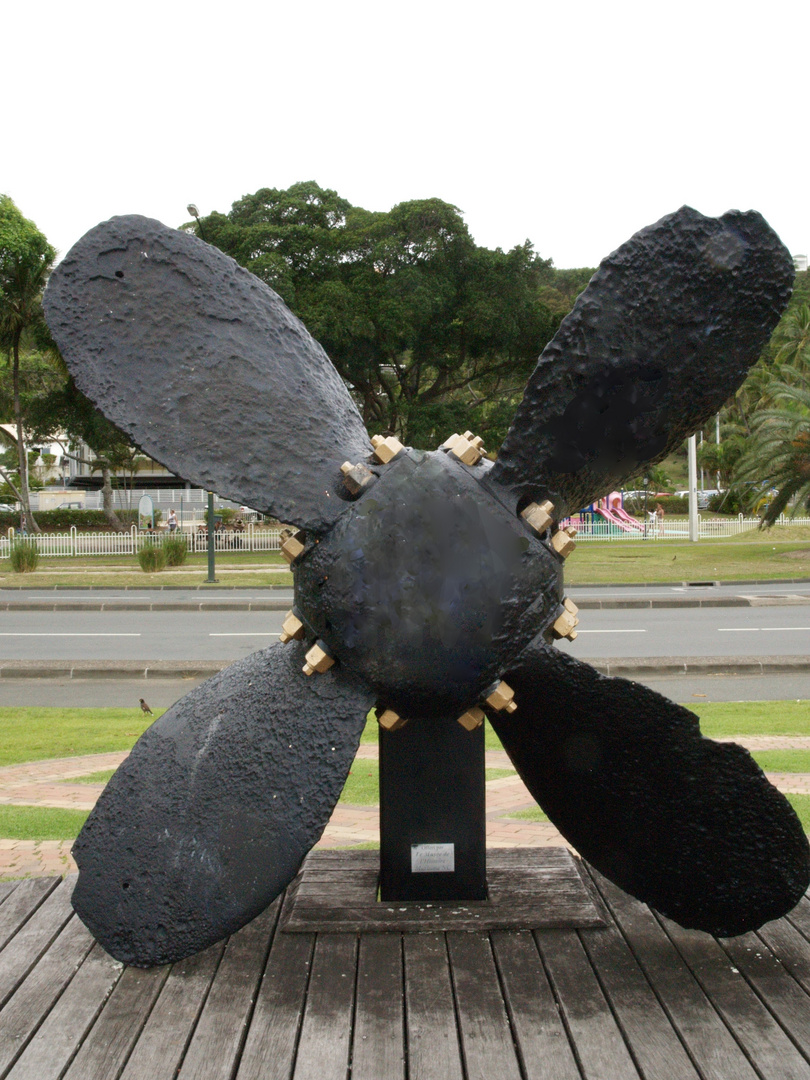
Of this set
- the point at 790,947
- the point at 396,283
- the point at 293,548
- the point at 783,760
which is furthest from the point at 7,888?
the point at 396,283

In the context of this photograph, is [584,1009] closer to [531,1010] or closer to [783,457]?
[531,1010]

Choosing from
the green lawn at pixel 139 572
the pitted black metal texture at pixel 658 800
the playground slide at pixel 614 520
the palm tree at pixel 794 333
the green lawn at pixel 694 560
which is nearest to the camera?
the pitted black metal texture at pixel 658 800

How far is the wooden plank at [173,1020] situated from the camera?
7.64 ft

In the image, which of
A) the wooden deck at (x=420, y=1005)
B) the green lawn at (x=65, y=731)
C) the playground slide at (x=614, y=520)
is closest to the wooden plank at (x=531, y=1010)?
the wooden deck at (x=420, y=1005)

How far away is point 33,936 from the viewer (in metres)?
3.05

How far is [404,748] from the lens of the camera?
10.3 ft

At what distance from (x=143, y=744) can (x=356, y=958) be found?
34.2 inches

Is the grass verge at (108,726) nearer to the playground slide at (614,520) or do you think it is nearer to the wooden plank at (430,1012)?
the wooden plank at (430,1012)

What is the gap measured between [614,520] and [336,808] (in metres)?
23.7

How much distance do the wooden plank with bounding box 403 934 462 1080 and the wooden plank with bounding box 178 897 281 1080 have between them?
415 millimetres

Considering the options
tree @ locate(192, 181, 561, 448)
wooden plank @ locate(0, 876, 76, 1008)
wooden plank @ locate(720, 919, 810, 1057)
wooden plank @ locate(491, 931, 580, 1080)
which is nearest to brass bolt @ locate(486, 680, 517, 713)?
wooden plank @ locate(491, 931, 580, 1080)

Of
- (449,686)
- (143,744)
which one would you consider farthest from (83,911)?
(449,686)

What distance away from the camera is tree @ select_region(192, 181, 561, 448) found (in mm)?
18922

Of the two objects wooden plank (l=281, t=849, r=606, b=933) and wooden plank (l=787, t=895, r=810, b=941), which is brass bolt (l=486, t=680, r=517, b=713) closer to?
wooden plank (l=281, t=849, r=606, b=933)
